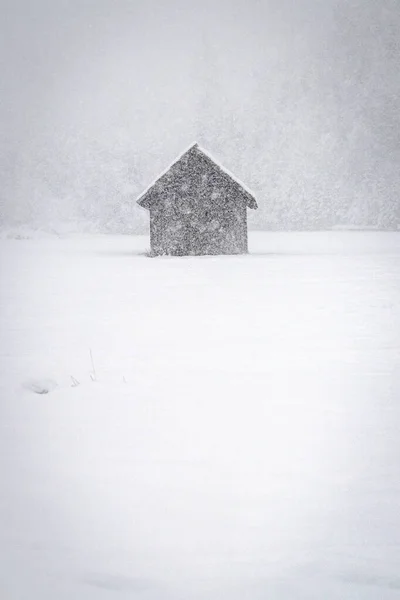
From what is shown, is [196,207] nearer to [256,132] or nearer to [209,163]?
[209,163]

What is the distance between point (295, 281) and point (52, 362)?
13.7 m

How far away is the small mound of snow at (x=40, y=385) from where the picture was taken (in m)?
8.18

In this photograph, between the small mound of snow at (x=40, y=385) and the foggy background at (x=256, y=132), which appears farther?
the foggy background at (x=256, y=132)

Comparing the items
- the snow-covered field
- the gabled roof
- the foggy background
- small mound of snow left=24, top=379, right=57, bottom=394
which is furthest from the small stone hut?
the foggy background

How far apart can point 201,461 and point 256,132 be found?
70.5 metres

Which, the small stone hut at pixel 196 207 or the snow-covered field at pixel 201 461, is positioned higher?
the snow-covered field at pixel 201 461

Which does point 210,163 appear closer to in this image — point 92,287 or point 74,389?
point 92,287

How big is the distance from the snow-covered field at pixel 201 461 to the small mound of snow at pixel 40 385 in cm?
2

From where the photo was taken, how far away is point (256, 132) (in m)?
73.2

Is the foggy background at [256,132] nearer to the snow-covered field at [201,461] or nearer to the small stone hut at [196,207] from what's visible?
the small stone hut at [196,207]

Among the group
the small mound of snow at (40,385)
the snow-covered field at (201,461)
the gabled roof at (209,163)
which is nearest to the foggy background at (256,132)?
the gabled roof at (209,163)

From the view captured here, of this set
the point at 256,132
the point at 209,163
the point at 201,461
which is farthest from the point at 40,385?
the point at 256,132

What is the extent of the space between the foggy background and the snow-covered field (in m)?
A: 52.9

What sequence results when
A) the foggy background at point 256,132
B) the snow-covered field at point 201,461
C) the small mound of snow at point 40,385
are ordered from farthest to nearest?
the foggy background at point 256,132, the small mound of snow at point 40,385, the snow-covered field at point 201,461
